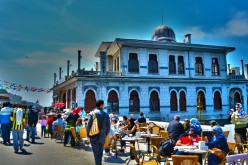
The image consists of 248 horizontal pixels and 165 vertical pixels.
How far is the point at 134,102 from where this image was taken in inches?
1083

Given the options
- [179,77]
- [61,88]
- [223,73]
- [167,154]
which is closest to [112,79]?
[179,77]

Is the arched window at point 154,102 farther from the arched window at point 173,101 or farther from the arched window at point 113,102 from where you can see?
the arched window at point 113,102

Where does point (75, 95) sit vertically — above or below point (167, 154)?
above

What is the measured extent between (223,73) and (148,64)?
1056 centimetres

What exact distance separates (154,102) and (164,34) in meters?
11.2

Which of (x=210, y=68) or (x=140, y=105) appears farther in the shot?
(x=210, y=68)

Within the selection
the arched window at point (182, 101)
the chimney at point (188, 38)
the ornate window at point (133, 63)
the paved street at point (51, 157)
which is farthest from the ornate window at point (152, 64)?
the paved street at point (51, 157)

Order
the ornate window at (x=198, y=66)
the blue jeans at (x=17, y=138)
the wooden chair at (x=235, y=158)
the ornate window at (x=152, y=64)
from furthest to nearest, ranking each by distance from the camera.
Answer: the ornate window at (x=198, y=66) → the ornate window at (x=152, y=64) → the blue jeans at (x=17, y=138) → the wooden chair at (x=235, y=158)

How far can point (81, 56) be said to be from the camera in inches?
1048

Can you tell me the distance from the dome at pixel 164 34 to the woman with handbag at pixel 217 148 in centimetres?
2871

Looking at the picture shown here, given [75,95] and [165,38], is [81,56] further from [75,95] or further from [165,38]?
[165,38]

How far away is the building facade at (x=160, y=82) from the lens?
26188mm

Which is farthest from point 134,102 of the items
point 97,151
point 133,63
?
point 97,151

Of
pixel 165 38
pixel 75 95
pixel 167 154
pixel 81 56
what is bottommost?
pixel 167 154
